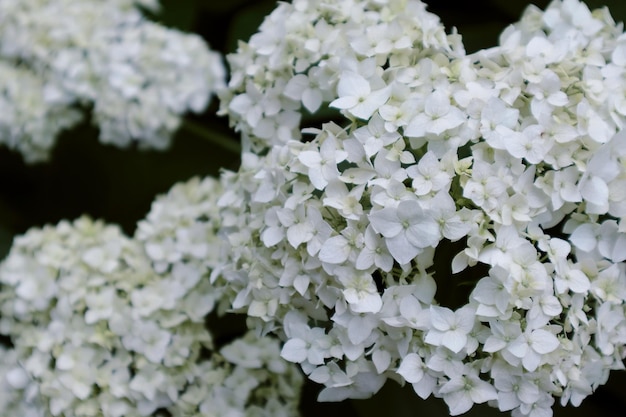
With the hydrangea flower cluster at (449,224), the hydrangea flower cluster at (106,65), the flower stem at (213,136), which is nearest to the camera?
the hydrangea flower cluster at (449,224)

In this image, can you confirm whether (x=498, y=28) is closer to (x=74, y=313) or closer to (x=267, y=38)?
(x=267, y=38)

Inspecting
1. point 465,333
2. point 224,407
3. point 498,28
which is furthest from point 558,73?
point 224,407

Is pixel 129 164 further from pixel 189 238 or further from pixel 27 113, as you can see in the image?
pixel 189 238

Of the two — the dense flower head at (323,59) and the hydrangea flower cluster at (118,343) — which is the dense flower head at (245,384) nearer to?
the hydrangea flower cluster at (118,343)

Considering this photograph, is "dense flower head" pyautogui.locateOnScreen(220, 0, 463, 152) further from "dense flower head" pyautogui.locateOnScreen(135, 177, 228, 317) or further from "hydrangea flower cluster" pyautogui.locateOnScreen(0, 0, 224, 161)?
"hydrangea flower cluster" pyautogui.locateOnScreen(0, 0, 224, 161)

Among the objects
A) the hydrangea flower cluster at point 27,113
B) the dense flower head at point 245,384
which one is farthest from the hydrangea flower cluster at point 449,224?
the hydrangea flower cluster at point 27,113

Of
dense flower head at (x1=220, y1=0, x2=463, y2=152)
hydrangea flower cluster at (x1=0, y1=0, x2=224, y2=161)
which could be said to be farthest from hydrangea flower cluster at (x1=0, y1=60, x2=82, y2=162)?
dense flower head at (x1=220, y1=0, x2=463, y2=152)
